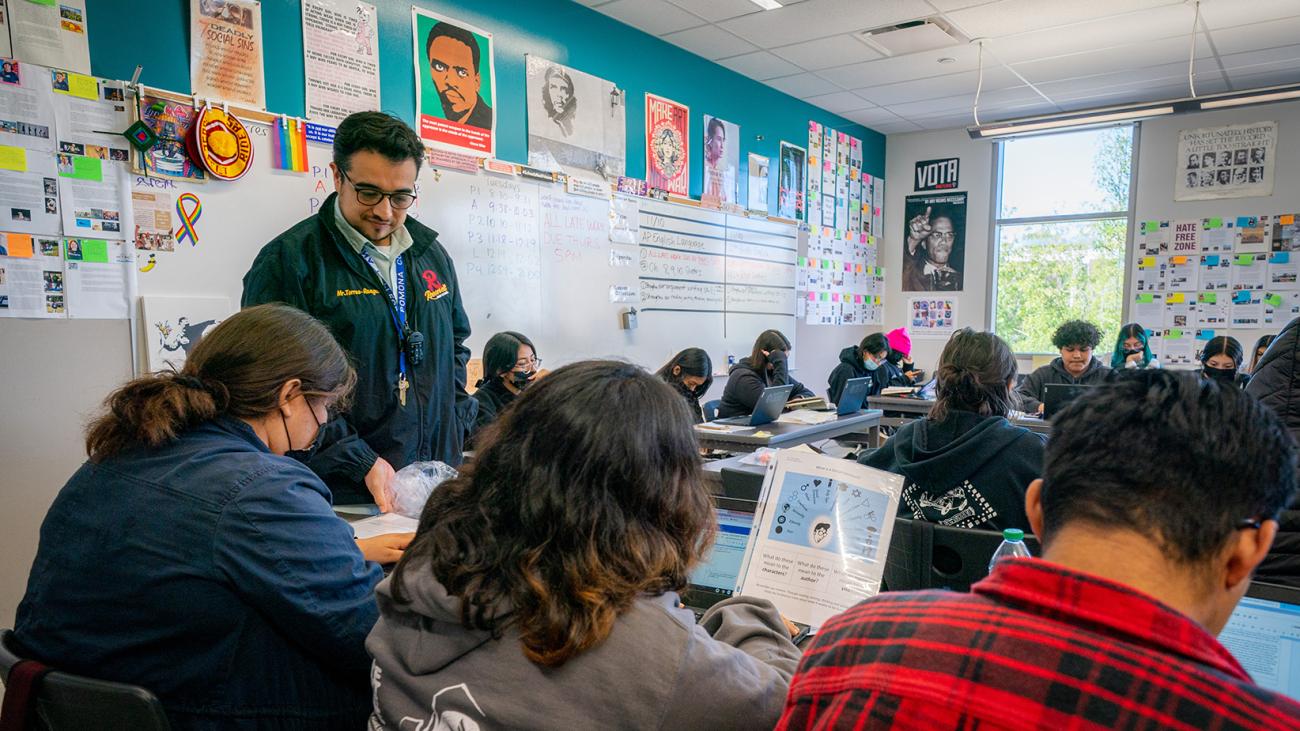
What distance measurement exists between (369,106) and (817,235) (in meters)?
4.12

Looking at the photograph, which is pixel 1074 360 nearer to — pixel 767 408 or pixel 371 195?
pixel 767 408

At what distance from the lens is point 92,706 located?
0.91 meters

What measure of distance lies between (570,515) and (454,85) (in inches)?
129

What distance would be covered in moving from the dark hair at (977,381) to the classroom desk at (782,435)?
1425mm

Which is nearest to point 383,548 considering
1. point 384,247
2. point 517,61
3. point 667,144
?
point 384,247

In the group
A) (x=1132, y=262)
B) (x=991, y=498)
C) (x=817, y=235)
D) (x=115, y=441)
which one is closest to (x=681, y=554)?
(x=115, y=441)

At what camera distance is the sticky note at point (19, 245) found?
2316 mm

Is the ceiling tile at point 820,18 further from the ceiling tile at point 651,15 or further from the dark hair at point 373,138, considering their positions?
the dark hair at point 373,138

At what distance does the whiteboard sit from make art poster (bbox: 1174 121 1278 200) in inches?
119

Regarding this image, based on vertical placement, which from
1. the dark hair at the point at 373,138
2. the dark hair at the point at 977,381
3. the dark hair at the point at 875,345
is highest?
the dark hair at the point at 373,138

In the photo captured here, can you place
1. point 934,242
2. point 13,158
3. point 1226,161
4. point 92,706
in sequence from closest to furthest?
point 92,706
point 13,158
point 1226,161
point 934,242

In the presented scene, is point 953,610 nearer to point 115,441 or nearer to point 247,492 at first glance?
point 247,492

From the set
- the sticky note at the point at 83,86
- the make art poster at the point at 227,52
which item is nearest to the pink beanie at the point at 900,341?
the make art poster at the point at 227,52

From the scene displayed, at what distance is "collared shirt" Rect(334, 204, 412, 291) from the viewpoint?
1.95 meters
